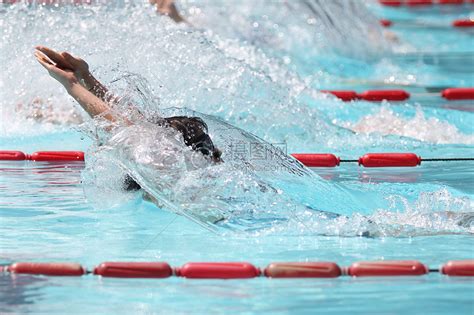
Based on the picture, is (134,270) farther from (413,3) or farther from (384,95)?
(413,3)

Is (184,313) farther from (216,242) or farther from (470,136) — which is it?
→ (470,136)

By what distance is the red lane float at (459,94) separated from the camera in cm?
584

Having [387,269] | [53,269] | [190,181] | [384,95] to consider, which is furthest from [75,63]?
[384,95]

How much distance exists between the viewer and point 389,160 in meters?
4.19

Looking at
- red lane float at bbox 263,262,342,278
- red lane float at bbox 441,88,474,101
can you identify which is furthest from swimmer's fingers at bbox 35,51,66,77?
red lane float at bbox 441,88,474,101

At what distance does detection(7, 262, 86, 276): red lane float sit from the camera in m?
2.66

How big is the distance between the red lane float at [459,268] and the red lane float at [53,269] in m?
0.87

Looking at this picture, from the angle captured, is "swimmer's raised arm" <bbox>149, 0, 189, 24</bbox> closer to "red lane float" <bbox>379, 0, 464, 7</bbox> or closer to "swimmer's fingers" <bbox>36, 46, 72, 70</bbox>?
"swimmer's fingers" <bbox>36, 46, 72, 70</bbox>

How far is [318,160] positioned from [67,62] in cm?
126

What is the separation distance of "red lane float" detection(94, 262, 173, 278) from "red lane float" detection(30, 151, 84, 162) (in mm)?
1555

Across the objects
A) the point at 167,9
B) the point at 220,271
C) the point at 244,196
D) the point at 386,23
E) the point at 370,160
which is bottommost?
the point at 220,271

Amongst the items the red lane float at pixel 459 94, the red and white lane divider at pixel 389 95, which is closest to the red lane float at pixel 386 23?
the red and white lane divider at pixel 389 95

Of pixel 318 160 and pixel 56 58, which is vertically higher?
pixel 56 58

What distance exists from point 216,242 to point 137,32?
2324 mm
